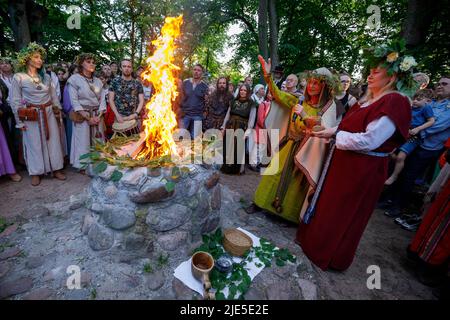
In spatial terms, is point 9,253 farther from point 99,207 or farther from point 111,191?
point 111,191

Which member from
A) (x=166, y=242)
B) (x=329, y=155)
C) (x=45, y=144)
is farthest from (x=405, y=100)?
(x=45, y=144)

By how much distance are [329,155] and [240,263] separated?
180cm

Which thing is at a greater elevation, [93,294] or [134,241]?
[134,241]

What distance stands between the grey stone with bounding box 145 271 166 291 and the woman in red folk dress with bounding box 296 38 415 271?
1944mm

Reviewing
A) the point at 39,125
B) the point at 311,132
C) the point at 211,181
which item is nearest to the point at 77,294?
the point at 211,181

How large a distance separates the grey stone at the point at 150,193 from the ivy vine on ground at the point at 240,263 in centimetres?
91

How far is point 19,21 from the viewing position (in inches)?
297

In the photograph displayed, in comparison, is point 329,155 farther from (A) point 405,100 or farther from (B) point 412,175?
(B) point 412,175

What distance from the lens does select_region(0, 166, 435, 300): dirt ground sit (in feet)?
9.55

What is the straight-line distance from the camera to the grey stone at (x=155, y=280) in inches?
100

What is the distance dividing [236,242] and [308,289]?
39.1 inches

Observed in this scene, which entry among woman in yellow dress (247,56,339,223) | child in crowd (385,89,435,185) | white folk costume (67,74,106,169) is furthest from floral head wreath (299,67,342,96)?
white folk costume (67,74,106,169)

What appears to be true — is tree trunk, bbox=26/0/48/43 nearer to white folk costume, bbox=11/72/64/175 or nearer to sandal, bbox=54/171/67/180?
white folk costume, bbox=11/72/64/175

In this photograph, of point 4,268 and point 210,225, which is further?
point 210,225
